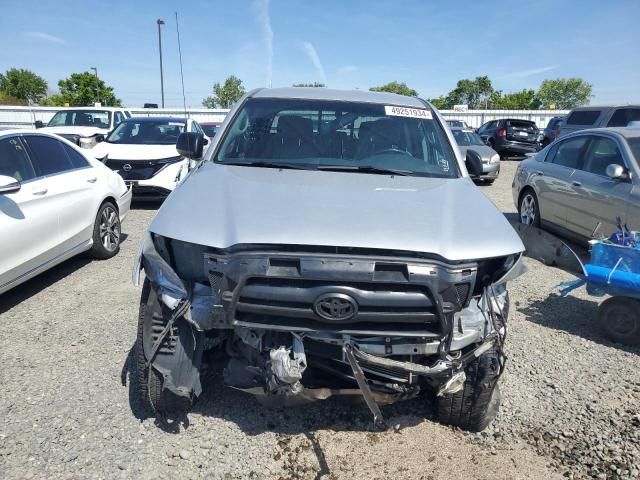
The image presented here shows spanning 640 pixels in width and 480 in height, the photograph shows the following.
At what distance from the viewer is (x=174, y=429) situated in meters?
3.04

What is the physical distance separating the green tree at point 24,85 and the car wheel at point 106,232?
2867 inches

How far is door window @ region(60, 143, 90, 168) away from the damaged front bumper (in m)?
3.76

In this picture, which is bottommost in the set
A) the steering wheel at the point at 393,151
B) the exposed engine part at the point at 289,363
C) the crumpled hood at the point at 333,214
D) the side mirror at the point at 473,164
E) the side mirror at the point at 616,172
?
the exposed engine part at the point at 289,363

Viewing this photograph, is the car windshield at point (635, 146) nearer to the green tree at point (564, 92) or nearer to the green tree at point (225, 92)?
the green tree at point (225, 92)

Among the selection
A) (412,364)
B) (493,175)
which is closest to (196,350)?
(412,364)

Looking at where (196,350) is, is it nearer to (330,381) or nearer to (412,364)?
(330,381)

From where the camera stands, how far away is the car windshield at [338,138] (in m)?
3.70

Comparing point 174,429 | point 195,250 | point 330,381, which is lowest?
point 174,429

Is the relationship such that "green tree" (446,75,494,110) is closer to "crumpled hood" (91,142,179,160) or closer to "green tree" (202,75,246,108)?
"green tree" (202,75,246,108)

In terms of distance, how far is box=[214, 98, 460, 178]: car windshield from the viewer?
370cm

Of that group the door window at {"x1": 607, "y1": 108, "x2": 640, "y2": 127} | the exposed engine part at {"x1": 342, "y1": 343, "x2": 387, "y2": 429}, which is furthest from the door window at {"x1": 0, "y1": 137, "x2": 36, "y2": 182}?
the door window at {"x1": 607, "y1": 108, "x2": 640, "y2": 127}

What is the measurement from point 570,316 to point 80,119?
14.4 metres

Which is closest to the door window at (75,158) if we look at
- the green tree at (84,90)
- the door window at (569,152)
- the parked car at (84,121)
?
the door window at (569,152)

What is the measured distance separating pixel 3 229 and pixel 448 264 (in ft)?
12.6
